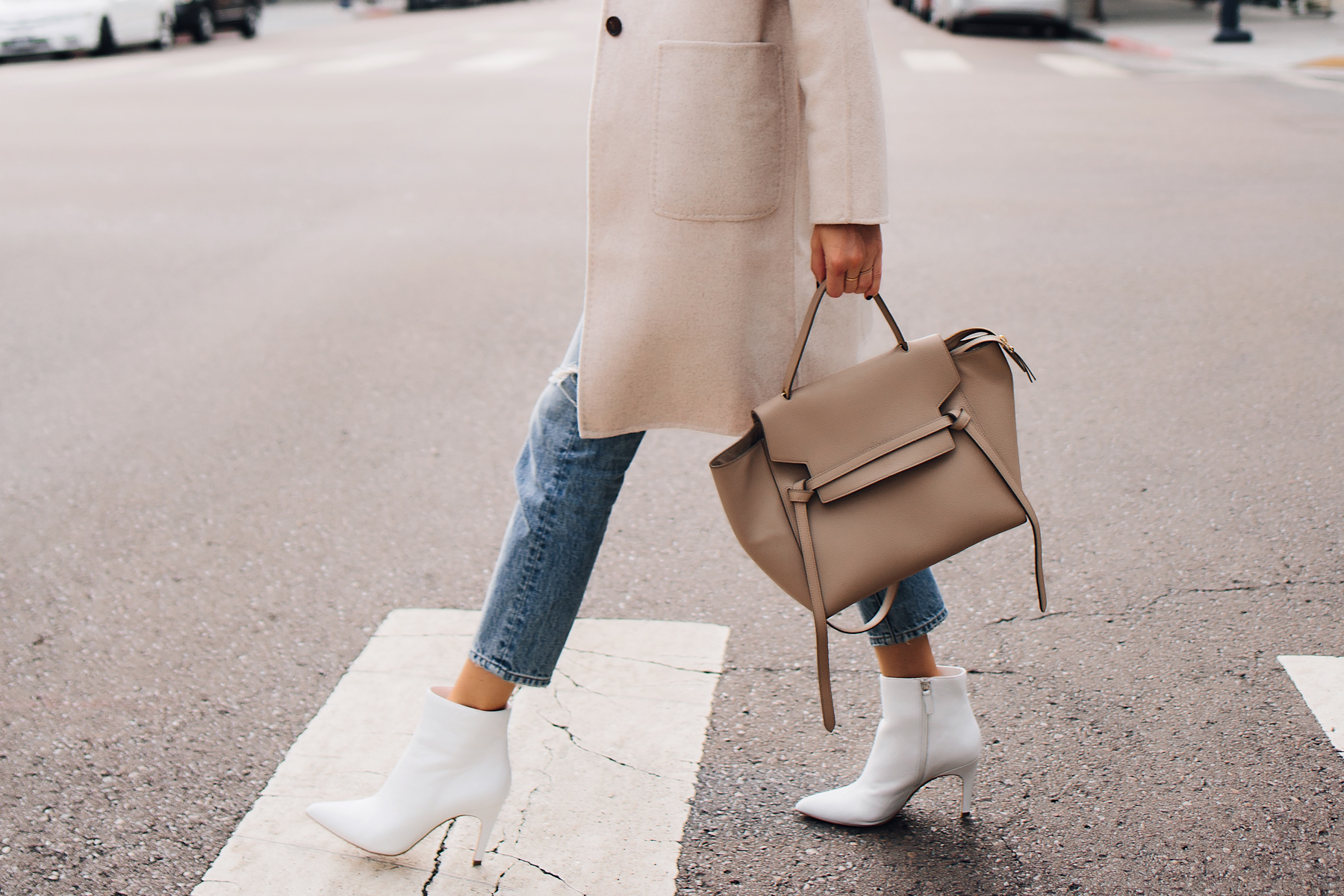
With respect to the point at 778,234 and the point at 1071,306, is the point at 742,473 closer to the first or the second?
the point at 778,234

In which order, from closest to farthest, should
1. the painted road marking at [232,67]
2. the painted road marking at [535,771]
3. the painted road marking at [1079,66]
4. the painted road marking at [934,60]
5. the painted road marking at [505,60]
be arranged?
the painted road marking at [535,771], the painted road marking at [1079,66], the painted road marking at [934,60], the painted road marking at [232,67], the painted road marking at [505,60]

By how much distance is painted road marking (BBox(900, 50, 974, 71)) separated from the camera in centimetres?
1414

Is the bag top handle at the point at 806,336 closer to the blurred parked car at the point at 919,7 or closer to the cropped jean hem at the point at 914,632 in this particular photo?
the cropped jean hem at the point at 914,632

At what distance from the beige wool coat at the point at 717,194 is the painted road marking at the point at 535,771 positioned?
0.75m

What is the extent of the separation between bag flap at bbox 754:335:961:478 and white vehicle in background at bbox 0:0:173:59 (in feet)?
62.0

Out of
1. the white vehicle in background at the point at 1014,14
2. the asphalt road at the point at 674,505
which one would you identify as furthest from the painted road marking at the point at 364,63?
the white vehicle in background at the point at 1014,14

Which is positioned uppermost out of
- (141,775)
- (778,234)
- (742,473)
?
(778,234)

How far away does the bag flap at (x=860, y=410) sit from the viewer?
71.7 inches

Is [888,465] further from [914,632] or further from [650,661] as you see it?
[650,661]

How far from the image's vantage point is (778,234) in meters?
1.87

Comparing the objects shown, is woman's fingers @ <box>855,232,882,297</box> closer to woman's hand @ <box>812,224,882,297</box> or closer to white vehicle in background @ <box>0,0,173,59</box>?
woman's hand @ <box>812,224,882,297</box>

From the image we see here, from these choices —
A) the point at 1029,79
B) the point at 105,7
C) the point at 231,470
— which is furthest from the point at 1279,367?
the point at 105,7

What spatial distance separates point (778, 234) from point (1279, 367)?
333 centimetres

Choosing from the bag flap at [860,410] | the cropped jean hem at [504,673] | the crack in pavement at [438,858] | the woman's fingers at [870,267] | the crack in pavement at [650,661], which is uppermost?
the woman's fingers at [870,267]
